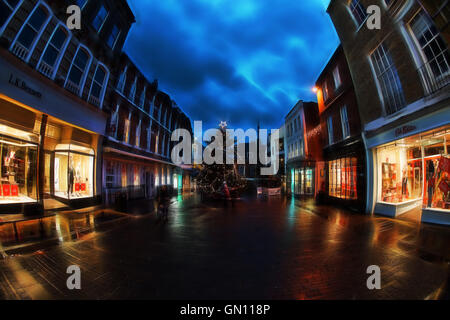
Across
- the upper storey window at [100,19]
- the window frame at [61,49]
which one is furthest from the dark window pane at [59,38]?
the upper storey window at [100,19]

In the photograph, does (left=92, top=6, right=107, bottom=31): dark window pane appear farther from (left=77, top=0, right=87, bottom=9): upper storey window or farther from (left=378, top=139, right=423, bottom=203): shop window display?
(left=378, top=139, right=423, bottom=203): shop window display

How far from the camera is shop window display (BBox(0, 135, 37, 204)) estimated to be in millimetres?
8516

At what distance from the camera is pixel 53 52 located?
10.2m

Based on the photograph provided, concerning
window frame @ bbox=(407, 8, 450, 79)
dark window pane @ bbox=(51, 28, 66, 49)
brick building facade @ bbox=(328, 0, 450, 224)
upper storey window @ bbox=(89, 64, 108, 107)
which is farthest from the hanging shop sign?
window frame @ bbox=(407, 8, 450, 79)

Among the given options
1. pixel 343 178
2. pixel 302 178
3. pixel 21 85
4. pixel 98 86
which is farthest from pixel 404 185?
pixel 98 86

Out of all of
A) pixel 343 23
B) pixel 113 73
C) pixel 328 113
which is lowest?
pixel 328 113

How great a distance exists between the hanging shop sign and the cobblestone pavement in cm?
701

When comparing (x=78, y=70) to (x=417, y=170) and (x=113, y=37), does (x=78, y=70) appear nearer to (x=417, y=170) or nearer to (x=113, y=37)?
(x=113, y=37)

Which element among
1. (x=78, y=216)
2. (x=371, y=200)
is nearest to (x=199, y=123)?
(x=78, y=216)

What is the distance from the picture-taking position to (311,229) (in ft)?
26.5

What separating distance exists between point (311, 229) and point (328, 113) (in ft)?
41.9

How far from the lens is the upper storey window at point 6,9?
25.0 feet
